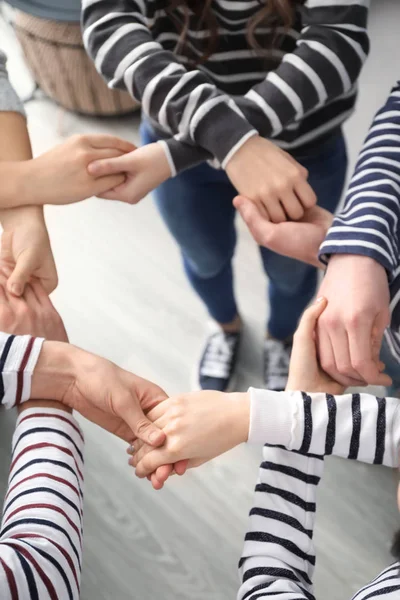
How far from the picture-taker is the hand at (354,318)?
611 millimetres

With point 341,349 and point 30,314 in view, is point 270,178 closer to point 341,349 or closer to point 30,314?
point 341,349

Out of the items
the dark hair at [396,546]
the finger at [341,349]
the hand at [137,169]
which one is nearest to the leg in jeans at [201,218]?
the hand at [137,169]

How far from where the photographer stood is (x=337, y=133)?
812 mm

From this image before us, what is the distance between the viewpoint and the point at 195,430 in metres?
0.61

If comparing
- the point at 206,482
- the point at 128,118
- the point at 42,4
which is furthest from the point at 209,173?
the point at 128,118

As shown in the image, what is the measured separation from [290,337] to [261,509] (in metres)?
0.65

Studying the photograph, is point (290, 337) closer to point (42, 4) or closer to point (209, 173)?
point (209, 173)

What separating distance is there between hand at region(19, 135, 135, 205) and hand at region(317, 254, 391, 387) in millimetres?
323

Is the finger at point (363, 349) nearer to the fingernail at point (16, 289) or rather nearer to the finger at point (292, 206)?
the finger at point (292, 206)

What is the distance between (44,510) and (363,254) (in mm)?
415

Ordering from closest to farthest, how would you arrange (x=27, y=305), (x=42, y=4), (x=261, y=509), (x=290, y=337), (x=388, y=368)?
(x=261, y=509) < (x=27, y=305) < (x=388, y=368) < (x=290, y=337) < (x=42, y=4)

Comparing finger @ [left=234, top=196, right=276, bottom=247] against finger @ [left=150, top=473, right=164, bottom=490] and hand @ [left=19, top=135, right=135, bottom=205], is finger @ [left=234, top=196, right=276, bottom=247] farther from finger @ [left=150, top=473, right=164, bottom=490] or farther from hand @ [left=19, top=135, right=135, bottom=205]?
finger @ [left=150, top=473, right=164, bottom=490]

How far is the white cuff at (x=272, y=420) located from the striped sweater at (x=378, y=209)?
0.59 feet

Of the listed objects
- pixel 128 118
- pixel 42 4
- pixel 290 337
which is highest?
pixel 42 4
